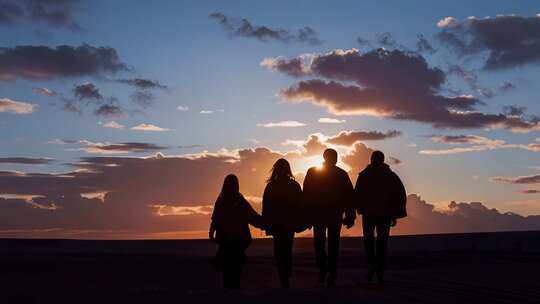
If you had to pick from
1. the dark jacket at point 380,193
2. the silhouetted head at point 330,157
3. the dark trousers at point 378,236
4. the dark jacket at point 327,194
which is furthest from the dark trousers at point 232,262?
the dark trousers at point 378,236

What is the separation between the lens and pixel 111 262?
22609 mm

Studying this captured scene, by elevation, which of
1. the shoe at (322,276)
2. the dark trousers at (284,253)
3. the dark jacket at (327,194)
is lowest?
the shoe at (322,276)

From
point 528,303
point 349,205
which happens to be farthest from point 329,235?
point 528,303

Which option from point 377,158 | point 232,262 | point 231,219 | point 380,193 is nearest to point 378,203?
point 380,193

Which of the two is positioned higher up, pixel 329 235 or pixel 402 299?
pixel 329 235

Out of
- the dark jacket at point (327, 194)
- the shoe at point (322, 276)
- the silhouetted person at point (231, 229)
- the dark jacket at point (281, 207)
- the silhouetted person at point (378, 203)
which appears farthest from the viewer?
the silhouetted person at point (378, 203)

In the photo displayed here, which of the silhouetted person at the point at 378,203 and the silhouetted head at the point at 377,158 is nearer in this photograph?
the silhouetted person at the point at 378,203

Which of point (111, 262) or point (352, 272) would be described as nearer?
point (352, 272)

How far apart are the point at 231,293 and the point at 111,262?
1302 cm

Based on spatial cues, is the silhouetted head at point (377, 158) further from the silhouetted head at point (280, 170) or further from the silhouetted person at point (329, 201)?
the silhouetted head at point (280, 170)

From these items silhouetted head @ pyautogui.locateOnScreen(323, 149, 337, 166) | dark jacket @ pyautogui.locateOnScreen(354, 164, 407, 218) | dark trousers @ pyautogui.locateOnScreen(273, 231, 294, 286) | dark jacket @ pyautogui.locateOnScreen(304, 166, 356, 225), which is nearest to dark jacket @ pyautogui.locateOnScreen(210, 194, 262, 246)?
dark trousers @ pyautogui.locateOnScreen(273, 231, 294, 286)

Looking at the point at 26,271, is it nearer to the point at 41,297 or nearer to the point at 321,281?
the point at 321,281

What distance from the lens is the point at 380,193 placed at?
14.0 metres

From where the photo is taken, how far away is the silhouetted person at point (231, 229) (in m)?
12.7
